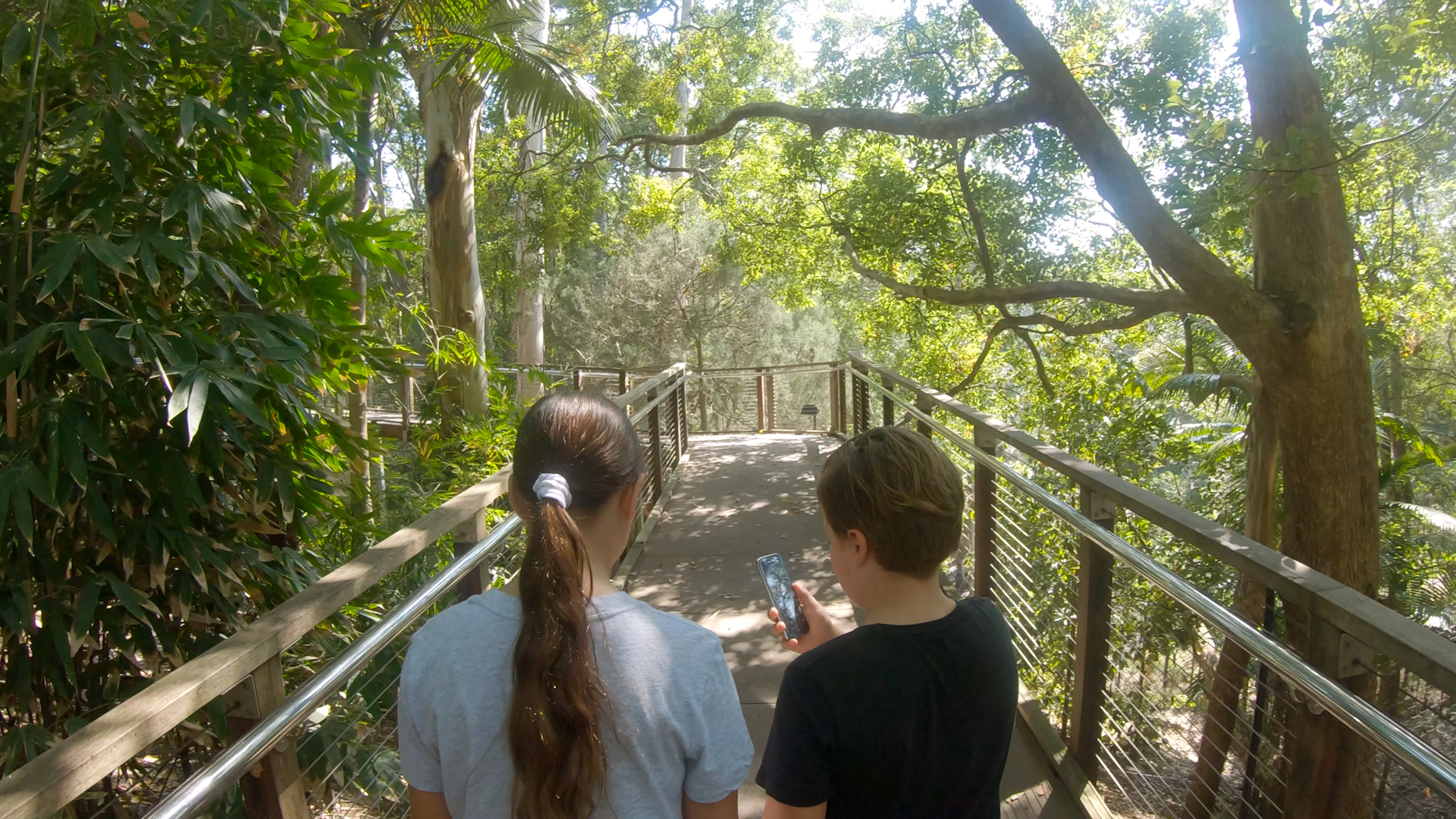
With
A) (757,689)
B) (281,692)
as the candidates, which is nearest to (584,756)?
(281,692)

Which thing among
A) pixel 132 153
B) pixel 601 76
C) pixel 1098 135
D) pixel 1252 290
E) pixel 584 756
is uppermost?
pixel 601 76

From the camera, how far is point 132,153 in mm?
2395

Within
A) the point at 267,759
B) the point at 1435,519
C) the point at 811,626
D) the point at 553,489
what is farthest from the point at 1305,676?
the point at 1435,519

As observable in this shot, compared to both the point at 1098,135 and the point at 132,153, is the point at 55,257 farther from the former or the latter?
the point at 1098,135

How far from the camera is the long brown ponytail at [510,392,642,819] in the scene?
3.67 feet

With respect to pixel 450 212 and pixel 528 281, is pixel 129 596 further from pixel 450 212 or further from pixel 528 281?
pixel 528 281

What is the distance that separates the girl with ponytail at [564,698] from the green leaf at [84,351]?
1.12 m

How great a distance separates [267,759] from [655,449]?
496 centimetres

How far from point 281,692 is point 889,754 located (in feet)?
3.48

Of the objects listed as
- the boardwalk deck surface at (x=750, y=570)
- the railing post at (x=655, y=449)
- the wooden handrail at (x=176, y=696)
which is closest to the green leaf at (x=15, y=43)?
the wooden handrail at (x=176, y=696)

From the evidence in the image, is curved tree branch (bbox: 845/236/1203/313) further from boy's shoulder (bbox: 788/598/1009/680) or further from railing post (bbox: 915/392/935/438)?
boy's shoulder (bbox: 788/598/1009/680)

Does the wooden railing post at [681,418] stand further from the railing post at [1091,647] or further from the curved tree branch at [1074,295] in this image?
the railing post at [1091,647]

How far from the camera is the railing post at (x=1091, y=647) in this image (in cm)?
265

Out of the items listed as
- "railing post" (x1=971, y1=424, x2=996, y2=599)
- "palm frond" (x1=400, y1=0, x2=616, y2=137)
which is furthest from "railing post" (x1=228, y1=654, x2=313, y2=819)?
"palm frond" (x1=400, y1=0, x2=616, y2=137)
